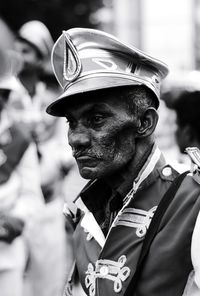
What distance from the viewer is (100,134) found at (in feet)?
9.95

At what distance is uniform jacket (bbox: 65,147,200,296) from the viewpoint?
2.85 m

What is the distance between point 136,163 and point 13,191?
8.68 ft

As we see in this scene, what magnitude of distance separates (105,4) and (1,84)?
818 inches

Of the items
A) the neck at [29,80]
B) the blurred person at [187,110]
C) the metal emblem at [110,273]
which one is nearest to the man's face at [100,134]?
the metal emblem at [110,273]

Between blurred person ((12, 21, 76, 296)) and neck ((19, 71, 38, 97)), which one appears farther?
neck ((19, 71, 38, 97))

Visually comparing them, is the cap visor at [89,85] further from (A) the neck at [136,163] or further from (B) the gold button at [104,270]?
(B) the gold button at [104,270]

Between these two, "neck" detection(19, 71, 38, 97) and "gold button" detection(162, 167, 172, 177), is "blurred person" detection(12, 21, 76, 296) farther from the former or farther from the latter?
"gold button" detection(162, 167, 172, 177)

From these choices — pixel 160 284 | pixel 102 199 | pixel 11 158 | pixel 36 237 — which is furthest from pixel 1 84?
→ pixel 160 284

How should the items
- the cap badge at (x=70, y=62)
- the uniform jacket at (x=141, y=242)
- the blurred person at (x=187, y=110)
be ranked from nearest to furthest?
the uniform jacket at (x=141, y=242), the cap badge at (x=70, y=62), the blurred person at (x=187, y=110)

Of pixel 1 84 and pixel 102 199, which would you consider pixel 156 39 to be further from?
pixel 102 199

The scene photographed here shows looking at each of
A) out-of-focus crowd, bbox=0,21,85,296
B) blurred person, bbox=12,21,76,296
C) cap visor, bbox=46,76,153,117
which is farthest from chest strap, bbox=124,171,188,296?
blurred person, bbox=12,21,76,296

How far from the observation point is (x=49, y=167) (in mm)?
7148

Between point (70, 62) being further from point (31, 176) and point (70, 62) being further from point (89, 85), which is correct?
point (31, 176)

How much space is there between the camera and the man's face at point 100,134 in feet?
9.94
